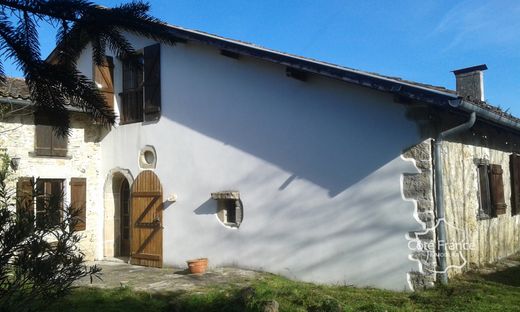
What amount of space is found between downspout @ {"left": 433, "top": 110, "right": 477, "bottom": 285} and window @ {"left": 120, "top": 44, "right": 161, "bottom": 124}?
19.0ft

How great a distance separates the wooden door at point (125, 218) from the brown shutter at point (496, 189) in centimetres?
787

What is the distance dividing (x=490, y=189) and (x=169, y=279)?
5.92 meters

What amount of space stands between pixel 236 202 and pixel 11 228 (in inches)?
218

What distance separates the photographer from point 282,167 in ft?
24.8

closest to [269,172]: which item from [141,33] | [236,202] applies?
[236,202]

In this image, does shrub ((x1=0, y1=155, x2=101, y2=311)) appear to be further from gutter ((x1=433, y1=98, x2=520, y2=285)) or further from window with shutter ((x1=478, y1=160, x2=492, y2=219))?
window with shutter ((x1=478, y1=160, x2=492, y2=219))

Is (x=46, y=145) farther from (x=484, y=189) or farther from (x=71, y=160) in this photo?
(x=484, y=189)

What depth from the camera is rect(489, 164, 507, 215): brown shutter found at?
7.93m

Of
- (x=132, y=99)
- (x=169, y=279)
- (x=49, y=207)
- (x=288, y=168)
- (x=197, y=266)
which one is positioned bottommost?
(x=169, y=279)

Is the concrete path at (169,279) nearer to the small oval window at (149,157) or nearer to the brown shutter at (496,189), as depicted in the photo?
the small oval window at (149,157)

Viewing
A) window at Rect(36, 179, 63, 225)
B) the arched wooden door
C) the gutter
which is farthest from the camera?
the arched wooden door

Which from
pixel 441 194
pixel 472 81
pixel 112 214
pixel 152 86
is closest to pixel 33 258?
pixel 441 194

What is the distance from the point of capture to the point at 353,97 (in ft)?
22.5

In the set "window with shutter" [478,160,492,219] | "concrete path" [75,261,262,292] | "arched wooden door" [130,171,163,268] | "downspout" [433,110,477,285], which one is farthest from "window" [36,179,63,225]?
"window with shutter" [478,160,492,219]
